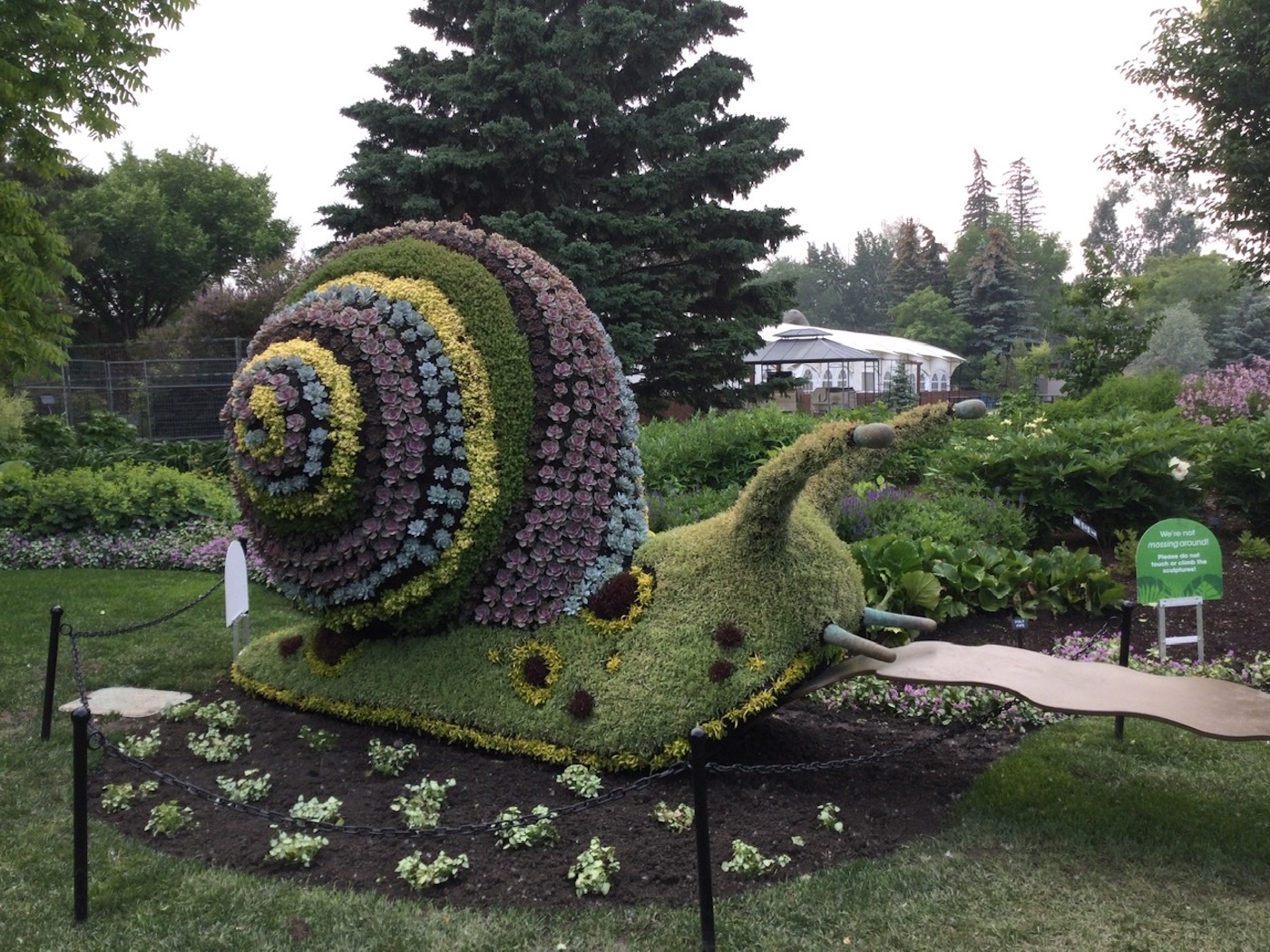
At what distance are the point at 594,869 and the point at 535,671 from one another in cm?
125

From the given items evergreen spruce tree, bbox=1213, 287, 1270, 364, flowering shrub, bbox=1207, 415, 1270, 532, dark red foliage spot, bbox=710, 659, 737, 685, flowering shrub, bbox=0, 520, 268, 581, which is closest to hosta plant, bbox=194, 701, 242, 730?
dark red foliage spot, bbox=710, 659, 737, 685

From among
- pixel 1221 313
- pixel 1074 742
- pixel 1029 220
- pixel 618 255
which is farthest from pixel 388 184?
pixel 1029 220

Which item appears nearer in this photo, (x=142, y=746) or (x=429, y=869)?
(x=429, y=869)

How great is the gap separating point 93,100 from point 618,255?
7.04 metres

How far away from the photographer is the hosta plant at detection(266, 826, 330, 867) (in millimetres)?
3850

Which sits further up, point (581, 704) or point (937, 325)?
Result: point (937, 325)

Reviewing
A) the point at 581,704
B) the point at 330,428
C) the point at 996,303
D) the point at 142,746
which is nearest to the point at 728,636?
the point at 581,704

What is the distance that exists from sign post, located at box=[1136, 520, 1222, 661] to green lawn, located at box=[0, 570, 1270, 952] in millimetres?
1124

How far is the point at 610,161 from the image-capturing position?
1592 centimetres

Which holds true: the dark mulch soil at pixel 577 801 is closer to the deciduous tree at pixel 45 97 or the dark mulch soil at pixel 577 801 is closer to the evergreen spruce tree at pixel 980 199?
the deciduous tree at pixel 45 97

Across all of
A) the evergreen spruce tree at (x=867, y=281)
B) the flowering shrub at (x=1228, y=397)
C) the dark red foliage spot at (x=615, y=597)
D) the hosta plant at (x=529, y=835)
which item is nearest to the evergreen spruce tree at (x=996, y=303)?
the evergreen spruce tree at (x=867, y=281)

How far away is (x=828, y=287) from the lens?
276ft

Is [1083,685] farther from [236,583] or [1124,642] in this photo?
[236,583]

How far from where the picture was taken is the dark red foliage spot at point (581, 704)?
4461 millimetres
